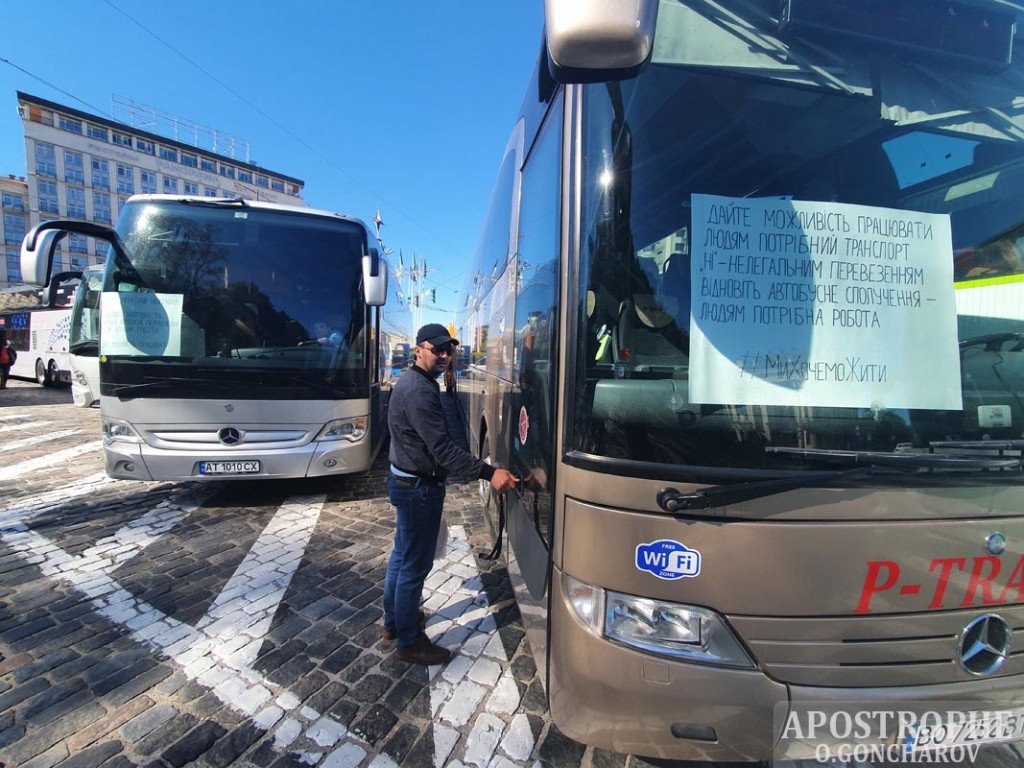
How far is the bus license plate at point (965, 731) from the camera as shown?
1.54 m

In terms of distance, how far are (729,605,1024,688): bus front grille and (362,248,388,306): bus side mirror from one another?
4520 mm

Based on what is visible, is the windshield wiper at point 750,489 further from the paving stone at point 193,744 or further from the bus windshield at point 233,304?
the bus windshield at point 233,304

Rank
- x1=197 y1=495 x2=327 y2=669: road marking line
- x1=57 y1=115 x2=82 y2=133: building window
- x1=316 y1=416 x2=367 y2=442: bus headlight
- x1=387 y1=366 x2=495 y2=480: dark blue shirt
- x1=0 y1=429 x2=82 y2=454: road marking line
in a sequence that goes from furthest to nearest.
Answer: x1=57 y1=115 x2=82 y2=133: building window, x1=0 y1=429 x2=82 y2=454: road marking line, x1=316 y1=416 x2=367 y2=442: bus headlight, x1=197 y1=495 x2=327 y2=669: road marking line, x1=387 y1=366 x2=495 y2=480: dark blue shirt

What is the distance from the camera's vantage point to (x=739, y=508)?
149 cm

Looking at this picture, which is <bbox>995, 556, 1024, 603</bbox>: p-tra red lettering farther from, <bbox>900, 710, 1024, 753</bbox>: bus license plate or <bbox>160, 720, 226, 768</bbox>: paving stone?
<bbox>160, 720, 226, 768</bbox>: paving stone

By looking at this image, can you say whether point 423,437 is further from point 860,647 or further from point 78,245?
point 78,245

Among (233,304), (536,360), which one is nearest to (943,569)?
(536,360)

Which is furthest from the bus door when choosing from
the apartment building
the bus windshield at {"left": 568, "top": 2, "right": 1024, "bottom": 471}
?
the apartment building

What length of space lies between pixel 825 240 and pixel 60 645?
4449mm

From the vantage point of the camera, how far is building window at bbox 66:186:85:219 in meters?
61.0

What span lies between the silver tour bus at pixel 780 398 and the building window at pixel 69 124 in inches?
3473

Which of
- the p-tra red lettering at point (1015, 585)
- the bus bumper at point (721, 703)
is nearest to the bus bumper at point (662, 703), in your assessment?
the bus bumper at point (721, 703)

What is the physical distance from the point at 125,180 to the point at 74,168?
5.17 metres

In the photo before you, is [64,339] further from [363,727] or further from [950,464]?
[950,464]
